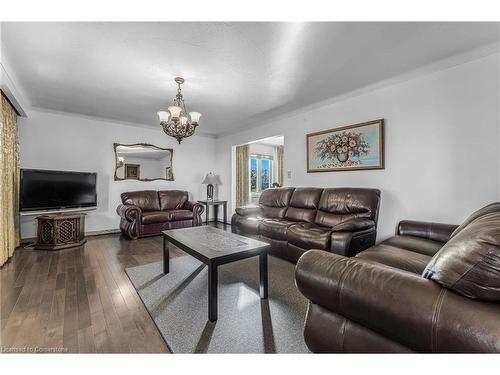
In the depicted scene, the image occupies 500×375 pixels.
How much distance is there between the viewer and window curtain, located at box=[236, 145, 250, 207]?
6.12 metres

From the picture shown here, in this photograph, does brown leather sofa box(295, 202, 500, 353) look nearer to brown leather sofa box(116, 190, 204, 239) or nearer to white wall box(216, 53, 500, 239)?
white wall box(216, 53, 500, 239)

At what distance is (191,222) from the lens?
15.4 ft

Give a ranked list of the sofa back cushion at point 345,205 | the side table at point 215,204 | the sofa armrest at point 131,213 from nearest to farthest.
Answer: the sofa back cushion at point 345,205, the sofa armrest at point 131,213, the side table at point 215,204

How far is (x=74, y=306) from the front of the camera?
182cm

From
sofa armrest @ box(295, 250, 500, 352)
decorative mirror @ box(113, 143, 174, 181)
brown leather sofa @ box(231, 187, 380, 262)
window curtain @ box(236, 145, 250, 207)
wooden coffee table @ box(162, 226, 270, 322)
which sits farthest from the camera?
window curtain @ box(236, 145, 250, 207)

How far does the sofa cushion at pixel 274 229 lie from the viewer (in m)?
2.91

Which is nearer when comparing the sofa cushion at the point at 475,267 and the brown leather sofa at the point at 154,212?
the sofa cushion at the point at 475,267

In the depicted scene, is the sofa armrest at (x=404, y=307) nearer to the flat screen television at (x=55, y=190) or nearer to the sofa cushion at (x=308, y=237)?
the sofa cushion at (x=308, y=237)

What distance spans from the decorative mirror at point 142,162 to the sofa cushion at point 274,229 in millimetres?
3105

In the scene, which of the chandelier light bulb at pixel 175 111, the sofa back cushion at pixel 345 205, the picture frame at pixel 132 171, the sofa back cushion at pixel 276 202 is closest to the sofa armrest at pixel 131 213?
the picture frame at pixel 132 171

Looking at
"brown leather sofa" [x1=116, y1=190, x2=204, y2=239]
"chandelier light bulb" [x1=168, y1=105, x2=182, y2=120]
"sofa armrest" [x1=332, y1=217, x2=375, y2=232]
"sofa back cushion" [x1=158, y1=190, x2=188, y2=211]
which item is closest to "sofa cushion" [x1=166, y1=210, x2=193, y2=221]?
"brown leather sofa" [x1=116, y1=190, x2=204, y2=239]
